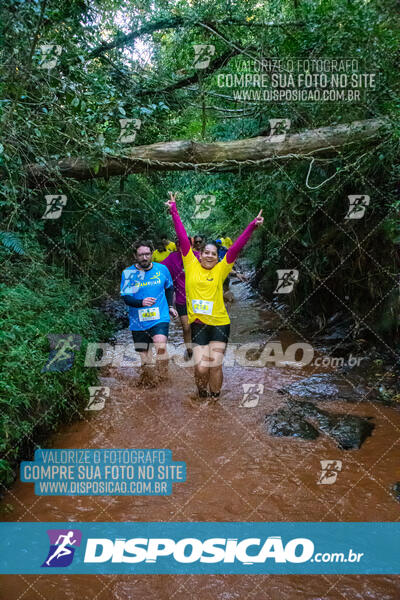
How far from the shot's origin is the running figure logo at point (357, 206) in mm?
6781

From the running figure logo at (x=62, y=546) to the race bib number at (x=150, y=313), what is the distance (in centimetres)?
317

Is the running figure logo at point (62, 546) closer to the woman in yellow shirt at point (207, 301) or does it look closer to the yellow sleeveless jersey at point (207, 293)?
the woman in yellow shirt at point (207, 301)

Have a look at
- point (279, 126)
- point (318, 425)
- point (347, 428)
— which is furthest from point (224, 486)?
point (279, 126)

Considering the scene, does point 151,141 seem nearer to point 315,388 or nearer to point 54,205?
point 54,205

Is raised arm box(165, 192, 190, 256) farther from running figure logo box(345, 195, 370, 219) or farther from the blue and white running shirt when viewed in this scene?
running figure logo box(345, 195, 370, 219)

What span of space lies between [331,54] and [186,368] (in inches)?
216

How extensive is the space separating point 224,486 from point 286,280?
686 centimetres

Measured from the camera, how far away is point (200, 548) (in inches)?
123

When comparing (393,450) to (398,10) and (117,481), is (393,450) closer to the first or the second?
(117,481)

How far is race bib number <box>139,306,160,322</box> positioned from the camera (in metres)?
6.04

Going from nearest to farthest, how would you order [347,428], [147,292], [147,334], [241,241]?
[347,428], [241,241], [147,292], [147,334]

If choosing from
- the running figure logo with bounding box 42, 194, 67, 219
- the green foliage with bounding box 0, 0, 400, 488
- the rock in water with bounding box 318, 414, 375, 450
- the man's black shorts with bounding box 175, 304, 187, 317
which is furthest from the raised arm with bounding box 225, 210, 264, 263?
the running figure logo with bounding box 42, 194, 67, 219

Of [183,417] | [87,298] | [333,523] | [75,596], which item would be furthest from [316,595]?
[87,298]

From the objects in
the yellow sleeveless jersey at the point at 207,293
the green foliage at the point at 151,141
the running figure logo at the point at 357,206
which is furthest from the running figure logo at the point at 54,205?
the running figure logo at the point at 357,206
